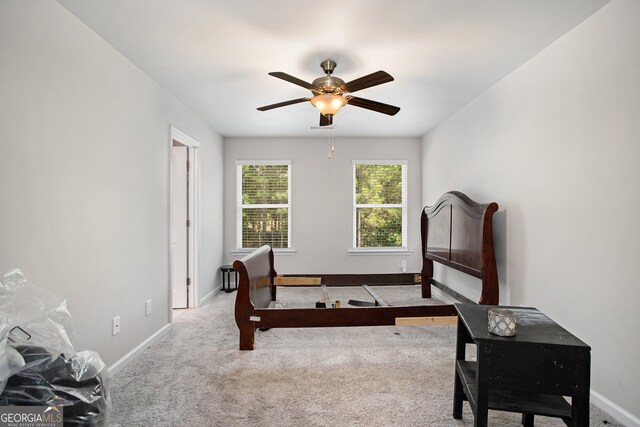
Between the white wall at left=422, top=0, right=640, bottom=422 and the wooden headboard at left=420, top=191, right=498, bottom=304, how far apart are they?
27cm

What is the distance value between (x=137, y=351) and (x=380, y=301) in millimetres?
2141

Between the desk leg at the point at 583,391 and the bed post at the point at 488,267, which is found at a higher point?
the bed post at the point at 488,267

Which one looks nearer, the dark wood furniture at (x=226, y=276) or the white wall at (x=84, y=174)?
the white wall at (x=84, y=174)

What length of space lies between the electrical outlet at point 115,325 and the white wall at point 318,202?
302 centimetres

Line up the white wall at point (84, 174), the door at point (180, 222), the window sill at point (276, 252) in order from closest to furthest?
the white wall at point (84, 174) → the door at point (180, 222) → the window sill at point (276, 252)

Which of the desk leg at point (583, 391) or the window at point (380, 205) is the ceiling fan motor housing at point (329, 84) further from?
the window at point (380, 205)

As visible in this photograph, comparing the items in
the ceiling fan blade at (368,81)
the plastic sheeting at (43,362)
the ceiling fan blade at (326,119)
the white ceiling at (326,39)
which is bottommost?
the plastic sheeting at (43,362)

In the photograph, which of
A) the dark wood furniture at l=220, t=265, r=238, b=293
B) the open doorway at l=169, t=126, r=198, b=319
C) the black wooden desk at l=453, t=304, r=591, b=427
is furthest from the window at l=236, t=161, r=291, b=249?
the black wooden desk at l=453, t=304, r=591, b=427

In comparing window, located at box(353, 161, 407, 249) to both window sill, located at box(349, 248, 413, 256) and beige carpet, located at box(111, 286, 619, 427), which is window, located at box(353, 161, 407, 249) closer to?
window sill, located at box(349, 248, 413, 256)

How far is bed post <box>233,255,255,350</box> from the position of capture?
8.95ft

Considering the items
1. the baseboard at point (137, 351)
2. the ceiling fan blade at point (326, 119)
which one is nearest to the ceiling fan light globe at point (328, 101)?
the ceiling fan blade at point (326, 119)

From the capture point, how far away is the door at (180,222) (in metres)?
4.29

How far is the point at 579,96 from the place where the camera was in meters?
2.22

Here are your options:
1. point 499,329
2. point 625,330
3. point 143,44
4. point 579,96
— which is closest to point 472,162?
point 579,96
